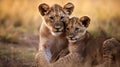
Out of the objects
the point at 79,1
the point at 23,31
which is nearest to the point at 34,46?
the point at 23,31

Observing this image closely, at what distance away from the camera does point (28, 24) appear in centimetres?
580

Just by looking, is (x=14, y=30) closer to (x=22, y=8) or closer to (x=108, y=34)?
(x=22, y=8)

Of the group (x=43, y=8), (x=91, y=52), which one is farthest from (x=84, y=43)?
(x=43, y=8)

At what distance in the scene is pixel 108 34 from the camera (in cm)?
568

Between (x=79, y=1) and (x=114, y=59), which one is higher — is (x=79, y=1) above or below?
above

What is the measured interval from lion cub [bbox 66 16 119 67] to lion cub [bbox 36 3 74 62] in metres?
0.08

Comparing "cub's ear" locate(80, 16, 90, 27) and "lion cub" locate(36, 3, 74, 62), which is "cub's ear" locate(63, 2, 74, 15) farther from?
"cub's ear" locate(80, 16, 90, 27)

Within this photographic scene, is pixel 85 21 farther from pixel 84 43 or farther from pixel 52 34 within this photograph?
pixel 52 34

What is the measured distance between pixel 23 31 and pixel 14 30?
0.28 feet

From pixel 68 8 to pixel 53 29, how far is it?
26 centimetres

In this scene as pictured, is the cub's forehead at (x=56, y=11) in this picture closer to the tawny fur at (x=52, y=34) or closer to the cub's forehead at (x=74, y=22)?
the tawny fur at (x=52, y=34)

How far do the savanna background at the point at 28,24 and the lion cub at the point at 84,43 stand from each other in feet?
0.40

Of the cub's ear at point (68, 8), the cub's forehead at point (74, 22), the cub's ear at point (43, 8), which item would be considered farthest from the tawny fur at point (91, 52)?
the cub's ear at point (43, 8)

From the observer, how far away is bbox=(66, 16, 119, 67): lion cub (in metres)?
5.50
